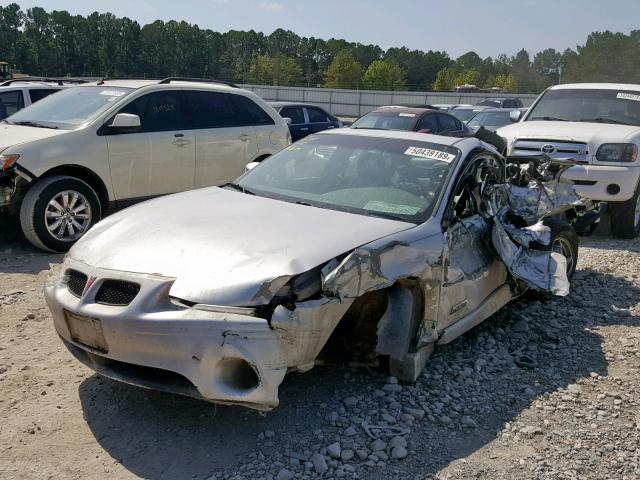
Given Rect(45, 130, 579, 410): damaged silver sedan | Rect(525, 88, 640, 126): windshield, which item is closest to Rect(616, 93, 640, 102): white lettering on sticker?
Rect(525, 88, 640, 126): windshield

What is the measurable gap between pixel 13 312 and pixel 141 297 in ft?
8.28

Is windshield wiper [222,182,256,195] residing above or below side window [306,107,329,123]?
above

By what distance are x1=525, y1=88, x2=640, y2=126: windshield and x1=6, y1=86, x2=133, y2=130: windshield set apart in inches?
242

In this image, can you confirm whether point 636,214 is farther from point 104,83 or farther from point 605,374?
point 104,83

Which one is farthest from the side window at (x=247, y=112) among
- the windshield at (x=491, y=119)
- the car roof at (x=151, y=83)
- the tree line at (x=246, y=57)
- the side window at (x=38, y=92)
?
A: the tree line at (x=246, y=57)

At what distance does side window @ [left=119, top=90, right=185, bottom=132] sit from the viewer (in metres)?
7.72

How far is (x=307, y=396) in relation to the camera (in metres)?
3.84

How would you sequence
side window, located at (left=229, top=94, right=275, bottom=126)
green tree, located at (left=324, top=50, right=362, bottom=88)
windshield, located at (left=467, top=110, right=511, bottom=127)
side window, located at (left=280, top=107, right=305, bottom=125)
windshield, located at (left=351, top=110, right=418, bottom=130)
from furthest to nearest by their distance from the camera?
Result: green tree, located at (left=324, top=50, right=362, bottom=88)
windshield, located at (left=467, top=110, right=511, bottom=127)
side window, located at (left=280, top=107, right=305, bottom=125)
windshield, located at (left=351, top=110, right=418, bottom=130)
side window, located at (left=229, top=94, right=275, bottom=126)

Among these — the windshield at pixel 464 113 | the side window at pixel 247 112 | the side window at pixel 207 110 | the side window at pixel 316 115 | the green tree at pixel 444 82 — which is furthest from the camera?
the green tree at pixel 444 82

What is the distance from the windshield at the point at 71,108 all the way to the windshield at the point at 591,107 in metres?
6.15

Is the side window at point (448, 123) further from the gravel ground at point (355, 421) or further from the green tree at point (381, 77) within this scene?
the green tree at point (381, 77)

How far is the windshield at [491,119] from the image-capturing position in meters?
16.1

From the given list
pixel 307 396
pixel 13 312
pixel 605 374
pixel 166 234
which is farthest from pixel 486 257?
pixel 13 312

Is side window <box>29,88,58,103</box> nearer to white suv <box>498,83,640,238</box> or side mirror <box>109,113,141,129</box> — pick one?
side mirror <box>109,113,141,129</box>
